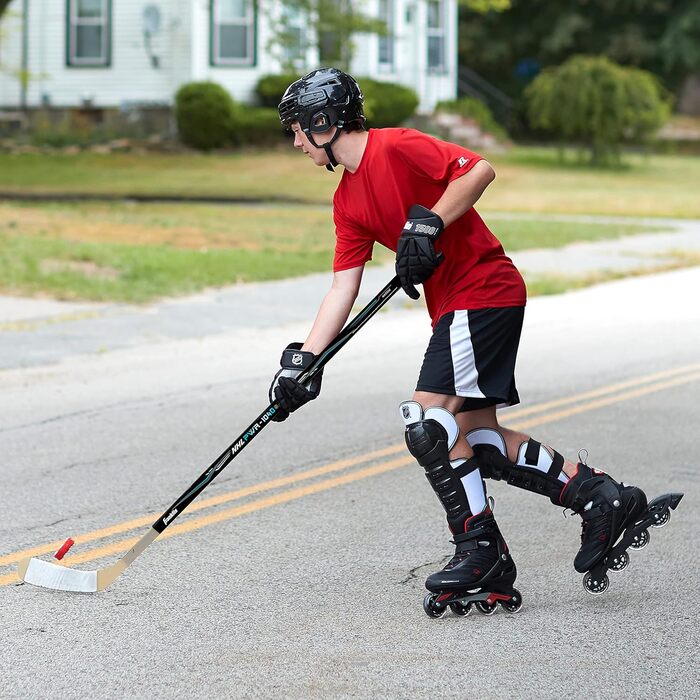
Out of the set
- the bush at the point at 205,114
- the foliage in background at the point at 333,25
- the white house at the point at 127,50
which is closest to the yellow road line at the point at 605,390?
the foliage in background at the point at 333,25

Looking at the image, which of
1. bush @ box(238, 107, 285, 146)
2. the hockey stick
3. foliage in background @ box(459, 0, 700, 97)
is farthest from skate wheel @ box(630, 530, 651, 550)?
foliage in background @ box(459, 0, 700, 97)

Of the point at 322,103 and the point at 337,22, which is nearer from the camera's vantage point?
the point at 322,103

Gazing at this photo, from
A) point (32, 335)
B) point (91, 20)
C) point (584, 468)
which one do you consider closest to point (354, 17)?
point (91, 20)

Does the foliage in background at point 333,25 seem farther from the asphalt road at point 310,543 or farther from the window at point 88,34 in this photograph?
the asphalt road at point 310,543

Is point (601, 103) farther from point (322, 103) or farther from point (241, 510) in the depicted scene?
point (322, 103)

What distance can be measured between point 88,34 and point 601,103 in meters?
13.9

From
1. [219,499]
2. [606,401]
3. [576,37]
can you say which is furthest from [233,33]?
[219,499]

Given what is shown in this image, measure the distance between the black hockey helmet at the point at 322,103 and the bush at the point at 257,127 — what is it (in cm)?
3241

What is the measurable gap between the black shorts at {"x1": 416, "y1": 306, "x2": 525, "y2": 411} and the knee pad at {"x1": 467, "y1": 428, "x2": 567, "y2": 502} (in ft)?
0.62

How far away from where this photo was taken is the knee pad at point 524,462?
5.38 meters

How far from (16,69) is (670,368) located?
30.8 m

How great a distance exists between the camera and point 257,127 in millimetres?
38219

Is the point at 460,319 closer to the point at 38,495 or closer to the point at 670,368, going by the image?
the point at 38,495

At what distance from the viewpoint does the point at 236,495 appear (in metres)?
6.99
